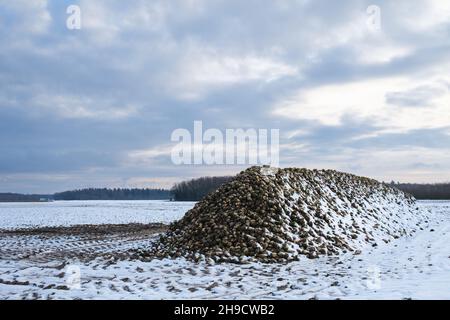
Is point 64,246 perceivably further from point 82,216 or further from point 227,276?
point 82,216

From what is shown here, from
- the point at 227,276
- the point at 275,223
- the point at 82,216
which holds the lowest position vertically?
the point at 82,216

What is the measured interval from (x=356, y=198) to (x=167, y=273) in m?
15.9

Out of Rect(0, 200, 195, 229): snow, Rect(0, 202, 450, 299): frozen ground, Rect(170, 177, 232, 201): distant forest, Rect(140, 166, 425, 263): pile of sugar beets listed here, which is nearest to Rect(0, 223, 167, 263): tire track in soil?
Rect(0, 202, 450, 299): frozen ground

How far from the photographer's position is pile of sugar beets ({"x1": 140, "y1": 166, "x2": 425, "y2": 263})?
16.3 m

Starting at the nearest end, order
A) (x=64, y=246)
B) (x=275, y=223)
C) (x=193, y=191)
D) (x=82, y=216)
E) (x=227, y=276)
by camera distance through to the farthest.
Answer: (x=227, y=276) → (x=275, y=223) → (x=64, y=246) → (x=82, y=216) → (x=193, y=191)

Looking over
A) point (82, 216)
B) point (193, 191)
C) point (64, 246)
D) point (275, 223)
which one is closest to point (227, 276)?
point (275, 223)

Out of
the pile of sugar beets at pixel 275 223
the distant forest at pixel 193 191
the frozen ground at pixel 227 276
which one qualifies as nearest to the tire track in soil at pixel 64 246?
the frozen ground at pixel 227 276

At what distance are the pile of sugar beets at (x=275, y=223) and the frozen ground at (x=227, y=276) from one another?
98 cm

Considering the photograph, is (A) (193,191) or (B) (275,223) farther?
(A) (193,191)

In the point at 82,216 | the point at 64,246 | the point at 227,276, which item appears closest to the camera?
the point at 227,276

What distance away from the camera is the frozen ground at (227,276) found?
10297mm

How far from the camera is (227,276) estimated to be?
12719 millimetres

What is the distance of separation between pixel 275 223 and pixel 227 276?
5.45 meters
